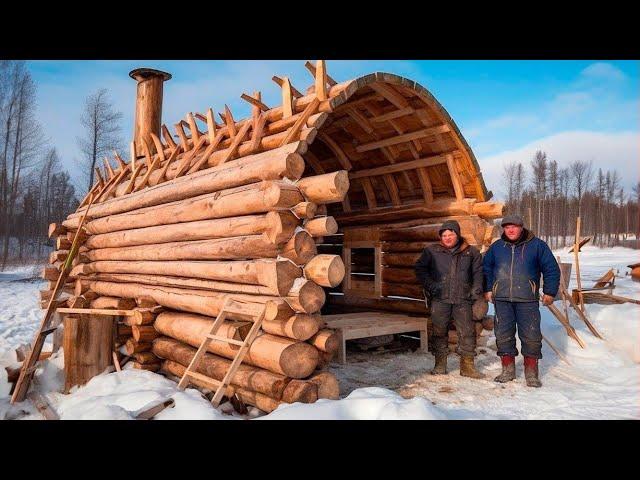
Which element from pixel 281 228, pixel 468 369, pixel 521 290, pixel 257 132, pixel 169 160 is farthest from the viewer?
pixel 169 160

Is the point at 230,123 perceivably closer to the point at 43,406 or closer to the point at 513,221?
the point at 513,221

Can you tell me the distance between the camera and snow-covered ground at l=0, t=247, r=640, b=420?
4035 mm

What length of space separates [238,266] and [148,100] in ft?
26.4

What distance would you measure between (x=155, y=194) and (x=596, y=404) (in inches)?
266

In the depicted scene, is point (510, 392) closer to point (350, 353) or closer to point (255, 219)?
point (350, 353)

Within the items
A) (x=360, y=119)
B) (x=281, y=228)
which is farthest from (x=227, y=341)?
(x=360, y=119)

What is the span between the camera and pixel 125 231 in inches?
338

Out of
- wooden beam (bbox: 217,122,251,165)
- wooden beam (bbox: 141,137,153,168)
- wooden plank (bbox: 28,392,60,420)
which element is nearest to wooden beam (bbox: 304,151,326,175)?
wooden beam (bbox: 217,122,251,165)

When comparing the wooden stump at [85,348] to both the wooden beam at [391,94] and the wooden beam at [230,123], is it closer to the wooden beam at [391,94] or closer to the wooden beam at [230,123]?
the wooden beam at [230,123]

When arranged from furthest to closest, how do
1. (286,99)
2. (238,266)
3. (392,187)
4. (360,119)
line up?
(392,187)
(360,119)
(286,99)
(238,266)

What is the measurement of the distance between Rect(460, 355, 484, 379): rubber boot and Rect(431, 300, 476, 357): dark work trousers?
0.19 feet

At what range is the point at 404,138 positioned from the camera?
7773 millimetres

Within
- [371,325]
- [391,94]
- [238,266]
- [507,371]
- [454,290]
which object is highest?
[391,94]
